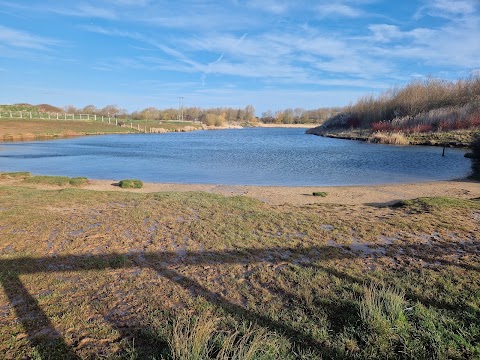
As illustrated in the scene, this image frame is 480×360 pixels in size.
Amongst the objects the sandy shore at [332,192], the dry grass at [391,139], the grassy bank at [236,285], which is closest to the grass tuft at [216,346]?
the grassy bank at [236,285]

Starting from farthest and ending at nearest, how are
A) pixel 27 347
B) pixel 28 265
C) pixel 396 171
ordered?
pixel 396 171, pixel 28 265, pixel 27 347

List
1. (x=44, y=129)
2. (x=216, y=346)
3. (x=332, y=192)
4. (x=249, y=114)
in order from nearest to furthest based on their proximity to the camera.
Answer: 1. (x=216, y=346)
2. (x=332, y=192)
3. (x=44, y=129)
4. (x=249, y=114)

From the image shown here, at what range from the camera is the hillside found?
4825cm

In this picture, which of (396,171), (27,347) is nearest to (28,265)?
(27,347)

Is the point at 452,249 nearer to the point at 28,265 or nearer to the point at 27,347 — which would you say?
the point at 27,347

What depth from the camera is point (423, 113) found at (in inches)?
2249

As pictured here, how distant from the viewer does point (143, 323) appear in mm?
3746

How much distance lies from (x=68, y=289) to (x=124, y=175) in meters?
16.7

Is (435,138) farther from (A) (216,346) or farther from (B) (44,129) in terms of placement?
(B) (44,129)

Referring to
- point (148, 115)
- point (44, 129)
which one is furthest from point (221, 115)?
point (44, 129)

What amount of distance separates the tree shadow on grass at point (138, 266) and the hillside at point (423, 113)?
46520mm

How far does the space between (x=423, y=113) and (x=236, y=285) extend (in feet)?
205

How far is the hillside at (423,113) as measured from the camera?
48250 millimetres

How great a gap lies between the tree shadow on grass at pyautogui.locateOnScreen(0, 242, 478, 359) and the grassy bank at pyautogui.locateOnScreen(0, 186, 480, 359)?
19 millimetres
